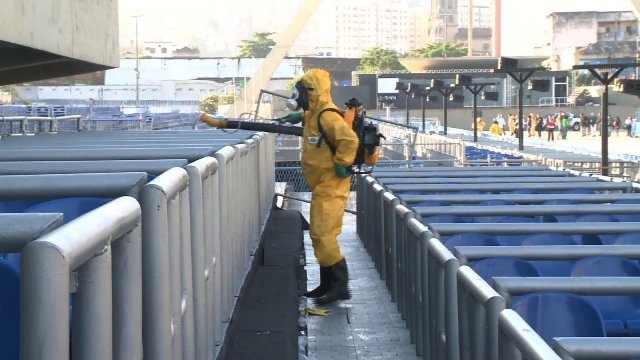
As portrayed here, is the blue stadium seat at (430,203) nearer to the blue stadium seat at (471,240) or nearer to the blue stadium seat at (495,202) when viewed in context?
the blue stadium seat at (495,202)

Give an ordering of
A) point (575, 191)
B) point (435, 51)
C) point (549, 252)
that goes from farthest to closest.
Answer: point (435, 51), point (575, 191), point (549, 252)

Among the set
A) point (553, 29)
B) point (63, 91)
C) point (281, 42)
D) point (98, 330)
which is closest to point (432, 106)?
point (281, 42)

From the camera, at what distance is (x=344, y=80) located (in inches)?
4626

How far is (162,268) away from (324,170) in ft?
18.8

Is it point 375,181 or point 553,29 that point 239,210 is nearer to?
point 375,181

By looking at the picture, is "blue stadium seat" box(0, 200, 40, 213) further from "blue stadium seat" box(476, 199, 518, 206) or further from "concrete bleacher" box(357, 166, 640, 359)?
"blue stadium seat" box(476, 199, 518, 206)

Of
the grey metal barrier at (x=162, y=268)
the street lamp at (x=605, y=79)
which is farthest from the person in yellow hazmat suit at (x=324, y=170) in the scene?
the street lamp at (x=605, y=79)

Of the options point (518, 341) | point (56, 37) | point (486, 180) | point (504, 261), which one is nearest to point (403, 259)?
point (486, 180)

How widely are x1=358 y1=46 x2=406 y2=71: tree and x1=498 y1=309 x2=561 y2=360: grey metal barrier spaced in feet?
370

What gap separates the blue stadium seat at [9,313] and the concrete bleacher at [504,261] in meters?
1.63

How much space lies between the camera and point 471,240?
6695 millimetres

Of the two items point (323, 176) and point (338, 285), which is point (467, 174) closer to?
point (338, 285)

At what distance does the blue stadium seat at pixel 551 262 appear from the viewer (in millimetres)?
5770

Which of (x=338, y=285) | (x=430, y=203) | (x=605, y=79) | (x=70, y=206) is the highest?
(x=605, y=79)
